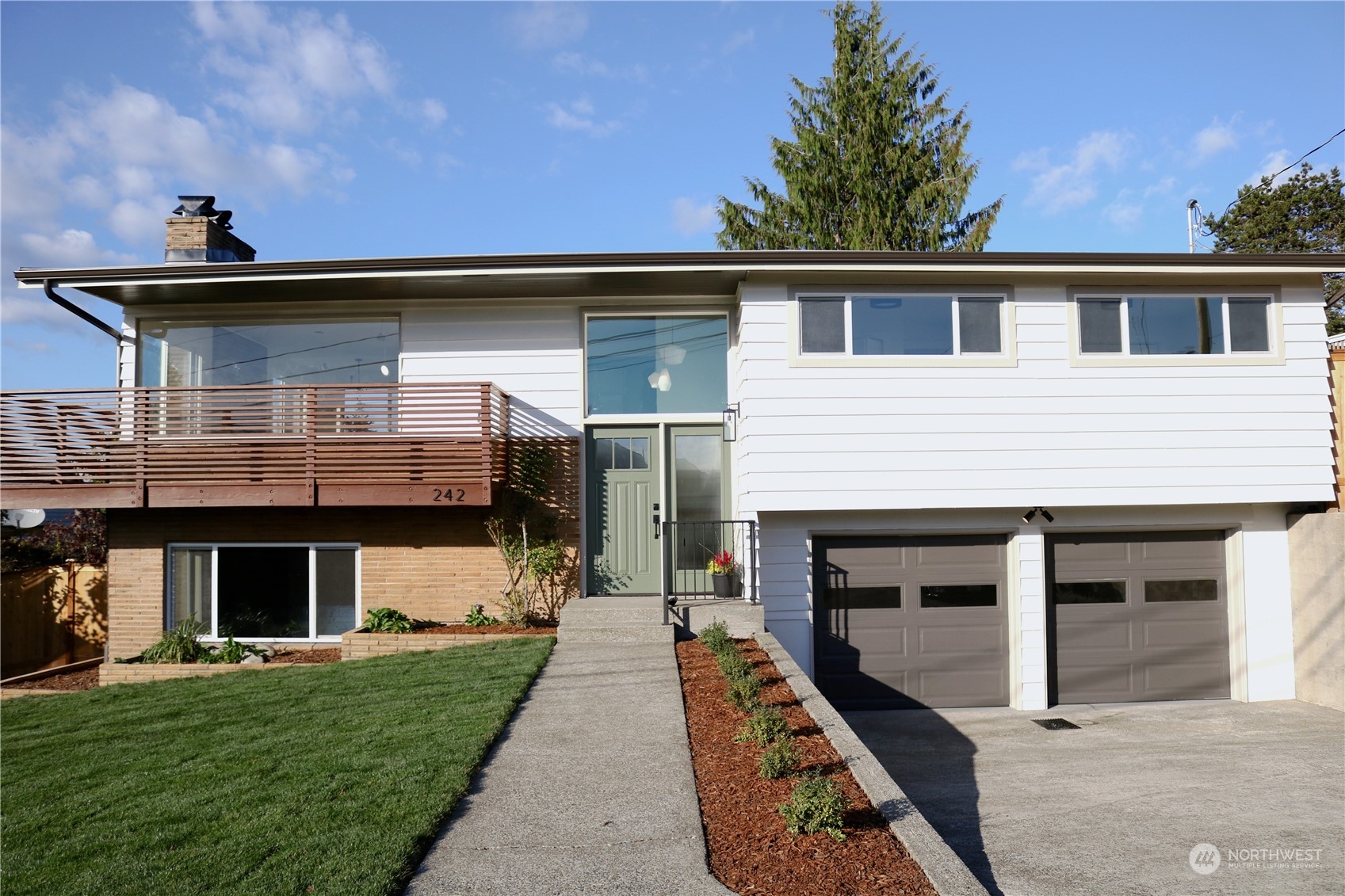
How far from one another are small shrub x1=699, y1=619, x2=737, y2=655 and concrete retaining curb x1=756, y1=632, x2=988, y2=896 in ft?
4.95

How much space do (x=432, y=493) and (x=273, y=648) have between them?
3233mm

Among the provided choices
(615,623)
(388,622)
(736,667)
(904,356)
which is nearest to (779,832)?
(736,667)

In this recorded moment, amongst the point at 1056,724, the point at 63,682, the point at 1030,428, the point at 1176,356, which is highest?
the point at 1176,356

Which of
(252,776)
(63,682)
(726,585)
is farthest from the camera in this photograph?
(63,682)

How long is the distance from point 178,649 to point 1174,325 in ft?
41.8

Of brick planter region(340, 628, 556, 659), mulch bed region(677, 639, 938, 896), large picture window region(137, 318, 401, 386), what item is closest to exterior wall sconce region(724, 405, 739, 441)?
brick planter region(340, 628, 556, 659)

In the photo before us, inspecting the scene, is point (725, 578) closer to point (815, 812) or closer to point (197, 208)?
point (815, 812)

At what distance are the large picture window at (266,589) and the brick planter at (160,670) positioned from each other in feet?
3.71

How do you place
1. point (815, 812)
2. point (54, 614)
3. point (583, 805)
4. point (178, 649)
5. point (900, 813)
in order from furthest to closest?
point (54, 614) < point (178, 649) < point (583, 805) < point (900, 813) < point (815, 812)

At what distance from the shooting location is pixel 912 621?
1134cm

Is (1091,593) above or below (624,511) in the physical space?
below

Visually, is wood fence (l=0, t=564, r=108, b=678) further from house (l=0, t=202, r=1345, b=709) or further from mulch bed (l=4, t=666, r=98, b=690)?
house (l=0, t=202, r=1345, b=709)

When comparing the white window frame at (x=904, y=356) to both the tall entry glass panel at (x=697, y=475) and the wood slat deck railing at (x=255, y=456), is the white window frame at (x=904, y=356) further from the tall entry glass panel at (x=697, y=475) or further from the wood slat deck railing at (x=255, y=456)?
the wood slat deck railing at (x=255, y=456)

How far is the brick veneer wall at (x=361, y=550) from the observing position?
11438 mm
